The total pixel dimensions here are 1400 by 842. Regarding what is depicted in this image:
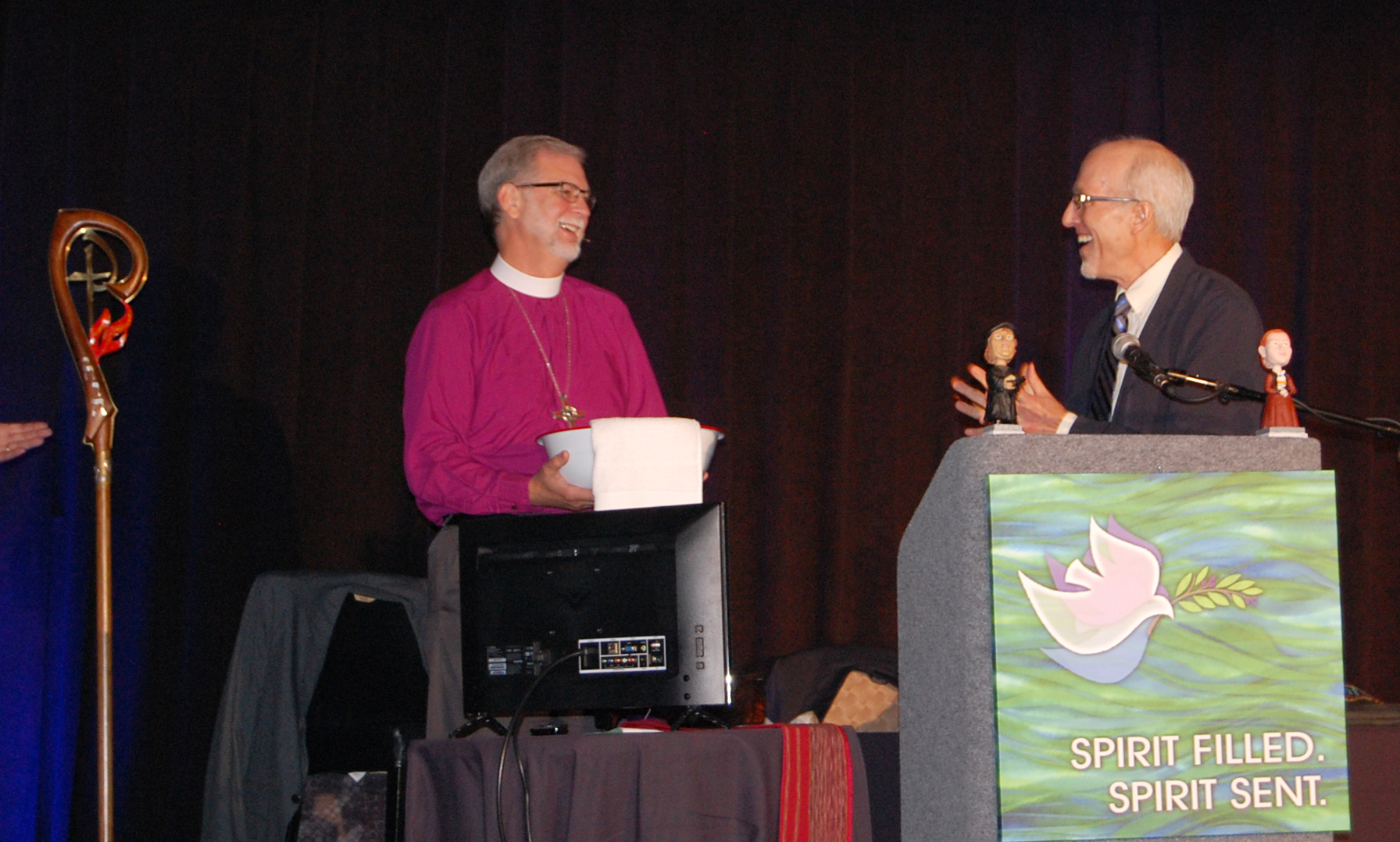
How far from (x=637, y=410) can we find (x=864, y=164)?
4.71 ft

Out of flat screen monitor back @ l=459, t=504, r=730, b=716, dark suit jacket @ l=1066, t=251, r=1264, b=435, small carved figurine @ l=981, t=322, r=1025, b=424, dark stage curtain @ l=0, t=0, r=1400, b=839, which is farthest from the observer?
dark stage curtain @ l=0, t=0, r=1400, b=839

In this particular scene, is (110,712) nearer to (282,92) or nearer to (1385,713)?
(282,92)

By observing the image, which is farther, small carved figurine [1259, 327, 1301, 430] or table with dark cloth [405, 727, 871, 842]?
table with dark cloth [405, 727, 871, 842]

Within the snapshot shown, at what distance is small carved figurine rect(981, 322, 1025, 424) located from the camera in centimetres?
→ 142

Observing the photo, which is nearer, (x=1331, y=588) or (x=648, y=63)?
(x=1331, y=588)

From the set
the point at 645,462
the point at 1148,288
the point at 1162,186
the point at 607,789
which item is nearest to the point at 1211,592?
the point at 607,789

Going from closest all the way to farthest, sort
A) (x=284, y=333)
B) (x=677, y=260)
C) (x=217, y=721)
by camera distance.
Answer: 1. (x=217, y=721)
2. (x=284, y=333)
3. (x=677, y=260)

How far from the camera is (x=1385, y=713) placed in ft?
7.37

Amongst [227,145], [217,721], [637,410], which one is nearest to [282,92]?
[227,145]

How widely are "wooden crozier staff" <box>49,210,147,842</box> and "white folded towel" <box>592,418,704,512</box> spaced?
3.47 feet

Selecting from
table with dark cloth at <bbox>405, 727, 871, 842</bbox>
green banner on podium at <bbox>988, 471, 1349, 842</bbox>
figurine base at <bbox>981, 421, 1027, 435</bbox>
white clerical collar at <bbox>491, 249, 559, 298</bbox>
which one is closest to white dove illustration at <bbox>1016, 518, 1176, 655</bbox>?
green banner on podium at <bbox>988, 471, 1349, 842</bbox>

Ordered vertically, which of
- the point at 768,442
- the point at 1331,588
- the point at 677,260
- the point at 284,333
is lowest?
the point at 1331,588

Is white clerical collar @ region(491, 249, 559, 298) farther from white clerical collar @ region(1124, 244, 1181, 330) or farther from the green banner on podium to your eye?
the green banner on podium

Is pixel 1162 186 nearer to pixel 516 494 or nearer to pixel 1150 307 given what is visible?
pixel 1150 307
